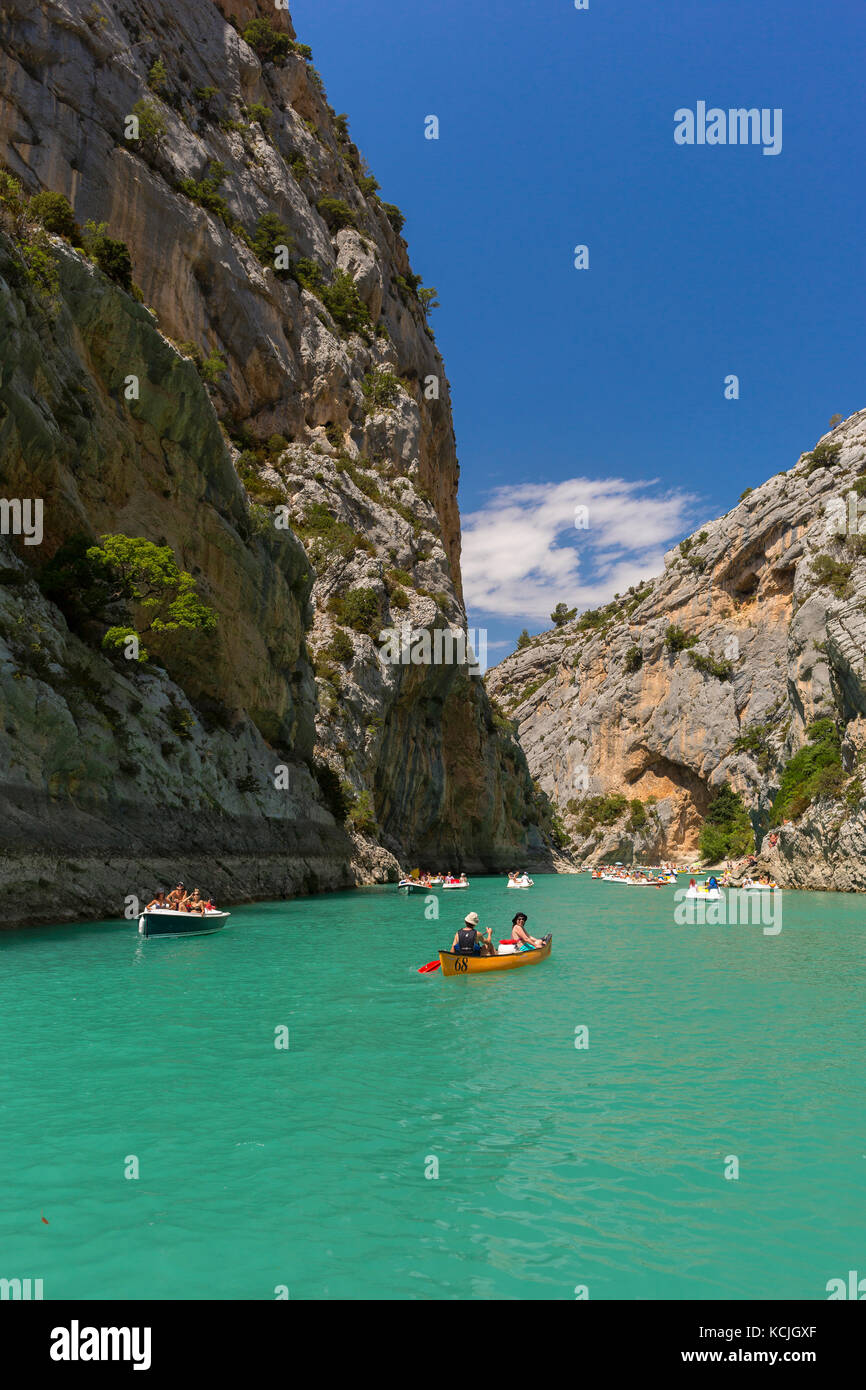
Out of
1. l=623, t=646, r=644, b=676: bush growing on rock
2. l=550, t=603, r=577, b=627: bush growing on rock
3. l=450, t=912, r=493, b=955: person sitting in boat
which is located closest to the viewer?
l=450, t=912, r=493, b=955: person sitting in boat

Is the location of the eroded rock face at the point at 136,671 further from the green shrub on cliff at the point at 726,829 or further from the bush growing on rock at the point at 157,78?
the green shrub on cliff at the point at 726,829

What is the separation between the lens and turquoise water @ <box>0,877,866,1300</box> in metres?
6.19

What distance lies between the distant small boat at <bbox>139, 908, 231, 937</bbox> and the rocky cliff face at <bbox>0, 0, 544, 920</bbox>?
3.00 m

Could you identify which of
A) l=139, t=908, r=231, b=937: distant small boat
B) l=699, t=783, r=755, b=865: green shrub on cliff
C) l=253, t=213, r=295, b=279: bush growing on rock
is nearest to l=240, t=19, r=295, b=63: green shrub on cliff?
l=253, t=213, r=295, b=279: bush growing on rock

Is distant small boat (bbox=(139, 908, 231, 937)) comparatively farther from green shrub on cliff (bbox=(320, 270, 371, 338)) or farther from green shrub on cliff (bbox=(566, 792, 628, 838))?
green shrub on cliff (bbox=(566, 792, 628, 838))

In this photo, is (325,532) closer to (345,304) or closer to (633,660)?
(345,304)

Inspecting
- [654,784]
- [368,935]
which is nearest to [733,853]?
[654,784]

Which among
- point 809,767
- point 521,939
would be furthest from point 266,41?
point 521,939

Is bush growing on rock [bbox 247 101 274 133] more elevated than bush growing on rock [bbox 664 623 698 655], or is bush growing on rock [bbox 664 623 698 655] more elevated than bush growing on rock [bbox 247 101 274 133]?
bush growing on rock [bbox 247 101 274 133]

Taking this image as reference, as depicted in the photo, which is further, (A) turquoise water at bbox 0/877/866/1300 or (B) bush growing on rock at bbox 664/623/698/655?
(B) bush growing on rock at bbox 664/623/698/655

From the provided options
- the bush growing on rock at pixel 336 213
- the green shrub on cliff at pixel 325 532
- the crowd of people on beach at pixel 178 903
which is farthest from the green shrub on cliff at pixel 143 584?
the bush growing on rock at pixel 336 213

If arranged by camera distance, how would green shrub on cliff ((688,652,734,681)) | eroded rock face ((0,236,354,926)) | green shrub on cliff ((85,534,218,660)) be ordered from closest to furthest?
1. eroded rock face ((0,236,354,926))
2. green shrub on cliff ((85,534,218,660))
3. green shrub on cliff ((688,652,734,681))

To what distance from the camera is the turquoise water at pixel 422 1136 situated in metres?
A: 6.19
